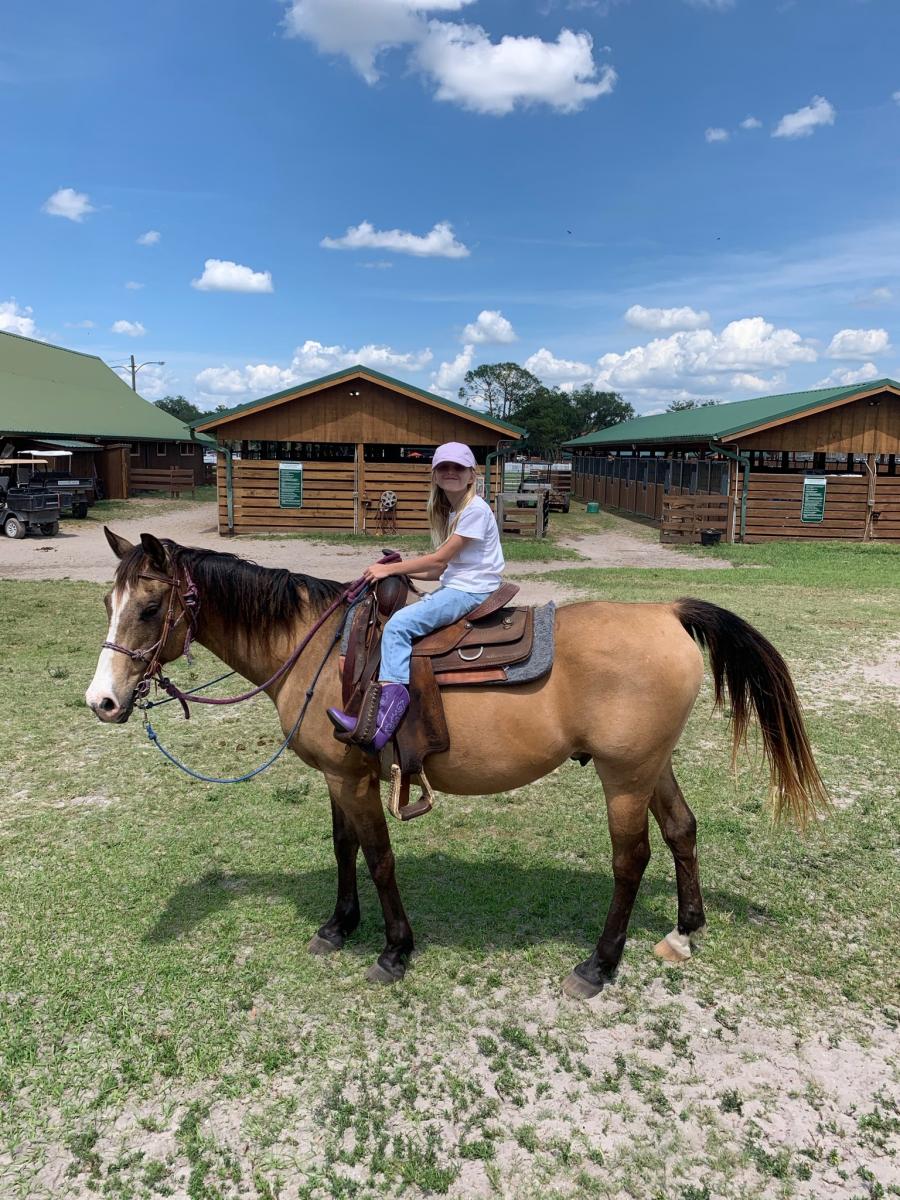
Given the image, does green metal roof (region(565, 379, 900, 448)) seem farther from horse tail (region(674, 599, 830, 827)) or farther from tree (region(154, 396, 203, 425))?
tree (region(154, 396, 203, 425))

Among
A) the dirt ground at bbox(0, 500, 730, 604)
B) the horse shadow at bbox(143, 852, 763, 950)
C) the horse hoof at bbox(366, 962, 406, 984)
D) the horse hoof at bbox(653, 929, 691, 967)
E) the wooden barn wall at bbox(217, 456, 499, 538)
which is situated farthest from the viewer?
the wooden barn wall at bbox(217, 456, 499, 538)

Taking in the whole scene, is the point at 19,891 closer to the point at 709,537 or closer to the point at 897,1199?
the point at 897,1199

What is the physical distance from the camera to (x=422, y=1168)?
8.79ft

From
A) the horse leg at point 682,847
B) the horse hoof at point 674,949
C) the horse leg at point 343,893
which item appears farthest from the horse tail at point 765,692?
the horse leg at point 343,893

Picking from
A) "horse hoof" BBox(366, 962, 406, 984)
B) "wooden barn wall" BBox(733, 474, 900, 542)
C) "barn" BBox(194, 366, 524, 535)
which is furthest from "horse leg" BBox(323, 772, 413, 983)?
"wooden barn wall" BBox(733, 474, 900, 542)

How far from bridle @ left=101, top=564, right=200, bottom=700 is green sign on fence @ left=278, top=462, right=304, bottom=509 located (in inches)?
778

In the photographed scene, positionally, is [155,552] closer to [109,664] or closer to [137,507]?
[109,664]

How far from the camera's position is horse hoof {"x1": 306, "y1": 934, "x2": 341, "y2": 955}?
395cm

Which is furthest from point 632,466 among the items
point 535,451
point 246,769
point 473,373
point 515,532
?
point 473,373

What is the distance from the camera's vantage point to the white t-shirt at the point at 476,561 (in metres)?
3.69

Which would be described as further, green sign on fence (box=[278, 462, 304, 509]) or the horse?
green sign on fence (box=[278, 462, 304, 509])

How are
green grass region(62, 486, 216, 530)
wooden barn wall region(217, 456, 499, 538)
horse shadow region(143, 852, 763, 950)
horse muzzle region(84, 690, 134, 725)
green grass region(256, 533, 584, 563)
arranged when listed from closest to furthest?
horse muzzle region(84, 690, 134, 725), horse shadow region(143, 852, 763, 950), green grass region(256, 533, 584, 563), wooden barn wall region(217, 456, 499, 538), green grass region(62, 486, 216, 530)

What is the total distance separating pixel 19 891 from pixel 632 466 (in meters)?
30.9

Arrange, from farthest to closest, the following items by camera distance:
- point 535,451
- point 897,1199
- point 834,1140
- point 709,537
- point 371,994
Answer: point 535,451 < point 709,537 < point 371,994 < point 834,1140 < point 897,1199
